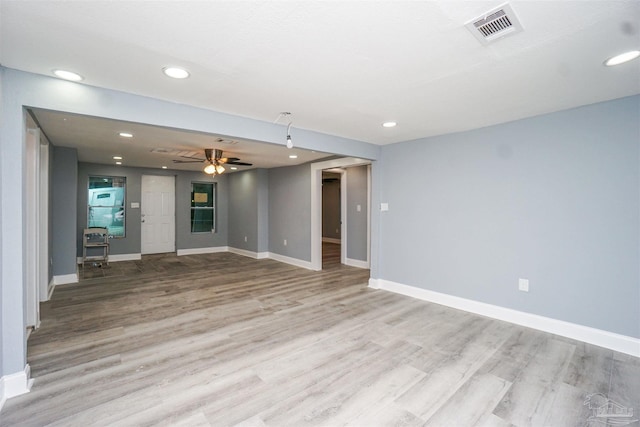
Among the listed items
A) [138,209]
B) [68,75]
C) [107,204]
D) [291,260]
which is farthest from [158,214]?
[68,75]

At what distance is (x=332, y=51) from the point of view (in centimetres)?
191

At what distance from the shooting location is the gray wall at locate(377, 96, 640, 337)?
279 cm

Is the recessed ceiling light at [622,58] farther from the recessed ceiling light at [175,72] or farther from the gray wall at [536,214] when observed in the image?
the recessed ceiling light at [175,72]

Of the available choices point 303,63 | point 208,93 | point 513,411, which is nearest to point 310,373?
point 513,411

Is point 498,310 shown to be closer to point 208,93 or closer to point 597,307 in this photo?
point 597,307

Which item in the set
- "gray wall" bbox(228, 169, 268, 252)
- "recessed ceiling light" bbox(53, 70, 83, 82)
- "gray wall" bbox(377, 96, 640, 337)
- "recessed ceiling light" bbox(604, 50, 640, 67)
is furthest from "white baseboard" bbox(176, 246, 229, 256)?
"recessed ceiling light" bbox(604, 50, 640, 67)

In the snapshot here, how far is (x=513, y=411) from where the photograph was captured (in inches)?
77.5

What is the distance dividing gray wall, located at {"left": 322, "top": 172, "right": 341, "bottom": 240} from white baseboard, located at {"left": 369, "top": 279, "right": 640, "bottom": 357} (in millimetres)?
5782

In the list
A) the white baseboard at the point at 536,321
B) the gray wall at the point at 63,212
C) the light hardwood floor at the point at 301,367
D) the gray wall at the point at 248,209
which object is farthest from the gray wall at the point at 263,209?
the white baseboard at the point at 536,321

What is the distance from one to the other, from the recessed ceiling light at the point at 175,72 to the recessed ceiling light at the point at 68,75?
2.28ft

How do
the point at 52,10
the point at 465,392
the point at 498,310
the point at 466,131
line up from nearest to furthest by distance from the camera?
1. the point at 52,10
2. the point at 465,392
3. the point at 498,310
4. the point at 466,131

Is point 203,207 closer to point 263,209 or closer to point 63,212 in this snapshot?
point 263,209

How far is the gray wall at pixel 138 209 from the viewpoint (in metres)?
6.97

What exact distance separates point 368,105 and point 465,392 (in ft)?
8.31
